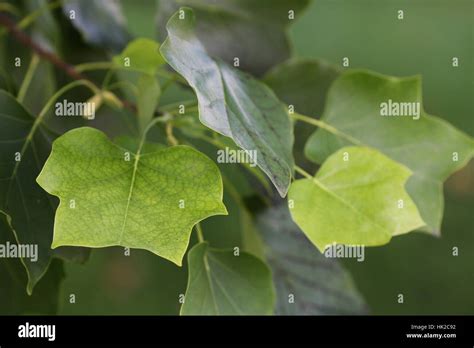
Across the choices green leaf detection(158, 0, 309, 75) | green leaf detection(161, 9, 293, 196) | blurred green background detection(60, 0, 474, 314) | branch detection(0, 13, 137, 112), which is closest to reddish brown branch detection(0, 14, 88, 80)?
branch detection(0, 13, 137, 112)

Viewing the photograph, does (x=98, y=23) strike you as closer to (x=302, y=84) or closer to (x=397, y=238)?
(x=302, y=84)

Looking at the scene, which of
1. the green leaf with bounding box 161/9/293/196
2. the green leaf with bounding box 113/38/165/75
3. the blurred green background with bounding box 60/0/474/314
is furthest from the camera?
the blurred green background with bounding box 60/0/474/314

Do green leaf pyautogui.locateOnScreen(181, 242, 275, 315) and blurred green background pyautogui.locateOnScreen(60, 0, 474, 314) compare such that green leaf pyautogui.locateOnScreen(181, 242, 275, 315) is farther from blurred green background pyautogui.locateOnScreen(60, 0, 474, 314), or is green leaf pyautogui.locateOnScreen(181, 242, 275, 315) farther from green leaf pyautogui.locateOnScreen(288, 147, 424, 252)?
blurred green background pyautogui.locateOnScreen(60, 0, 474, 314)

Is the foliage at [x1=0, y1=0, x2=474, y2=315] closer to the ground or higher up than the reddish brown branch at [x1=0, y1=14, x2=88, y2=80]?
closer to the ground

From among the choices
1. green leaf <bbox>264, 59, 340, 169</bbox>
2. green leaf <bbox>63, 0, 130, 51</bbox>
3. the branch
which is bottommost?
green leaf <bbox>264, 59, 340, 169</bbox>

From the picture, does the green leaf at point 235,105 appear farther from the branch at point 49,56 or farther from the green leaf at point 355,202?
the branch at point 49,56
